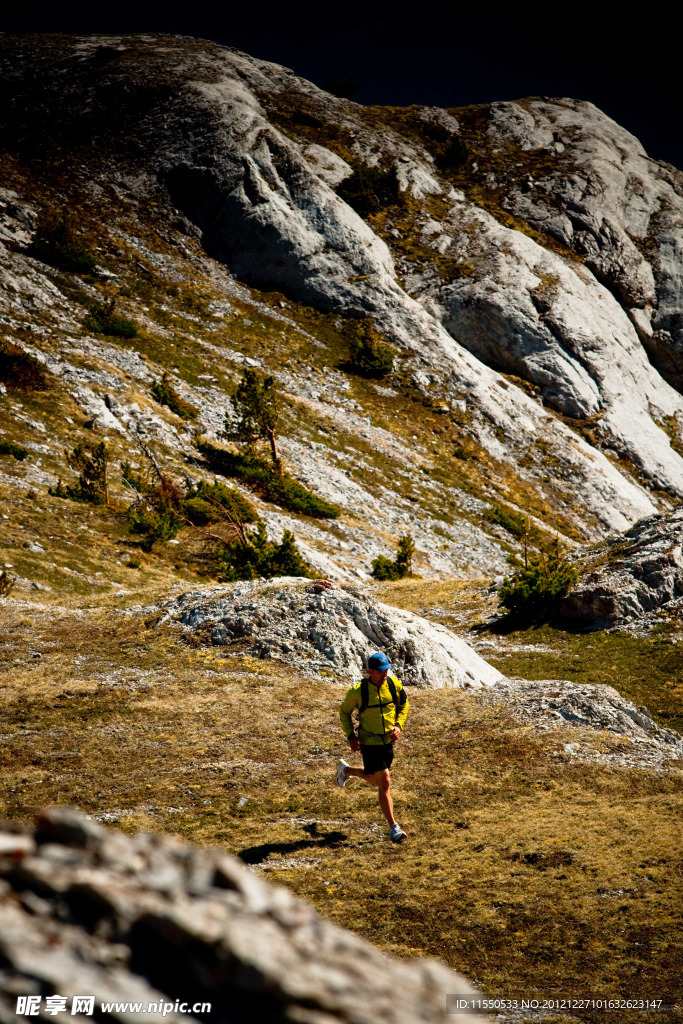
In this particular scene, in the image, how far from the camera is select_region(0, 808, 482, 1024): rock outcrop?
8.87 feet

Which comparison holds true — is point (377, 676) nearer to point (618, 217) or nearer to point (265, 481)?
point (265, 481)

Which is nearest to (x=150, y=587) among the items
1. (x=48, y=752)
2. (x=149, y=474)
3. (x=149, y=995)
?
(x=149, y=474)

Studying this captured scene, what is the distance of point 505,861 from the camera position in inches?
384

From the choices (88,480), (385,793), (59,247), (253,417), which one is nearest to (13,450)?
(88,480)

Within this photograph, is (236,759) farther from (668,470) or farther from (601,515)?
(668,470)

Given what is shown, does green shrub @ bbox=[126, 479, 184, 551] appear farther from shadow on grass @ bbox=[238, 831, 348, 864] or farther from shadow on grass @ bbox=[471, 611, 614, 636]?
shadow on grass @ bbox=[238, 831, 348, 864]

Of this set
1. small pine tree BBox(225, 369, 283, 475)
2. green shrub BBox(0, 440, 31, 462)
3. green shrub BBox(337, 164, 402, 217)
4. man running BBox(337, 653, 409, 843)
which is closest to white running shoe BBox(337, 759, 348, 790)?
man running BBox(337, 653, 409, 843)

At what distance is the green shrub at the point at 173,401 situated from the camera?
45.0 metres

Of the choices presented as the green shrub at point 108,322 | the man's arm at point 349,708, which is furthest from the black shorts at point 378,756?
the green shrub at point 108,322

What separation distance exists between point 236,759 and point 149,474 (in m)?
27.2

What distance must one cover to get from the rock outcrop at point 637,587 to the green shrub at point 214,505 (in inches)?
706

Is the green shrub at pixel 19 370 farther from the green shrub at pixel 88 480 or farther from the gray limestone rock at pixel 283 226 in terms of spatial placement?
the gray limestone rock at pixel 283 226

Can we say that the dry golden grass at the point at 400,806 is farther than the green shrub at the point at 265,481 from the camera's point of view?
No

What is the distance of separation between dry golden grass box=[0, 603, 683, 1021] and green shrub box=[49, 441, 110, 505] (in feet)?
54.6
